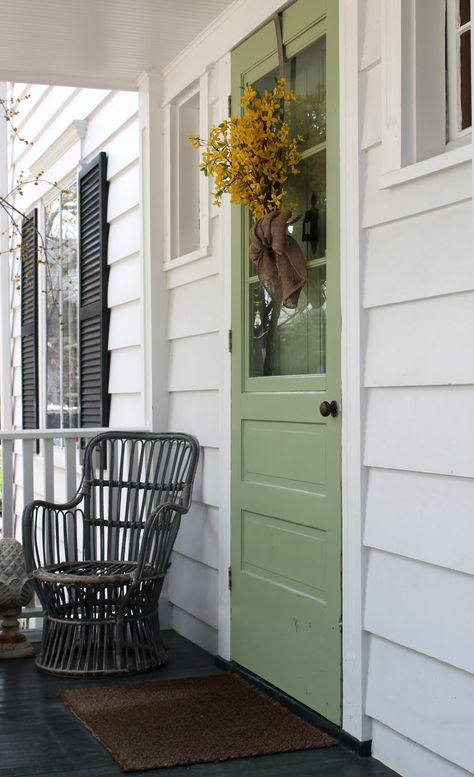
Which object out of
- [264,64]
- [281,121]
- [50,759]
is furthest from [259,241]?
[50,759]

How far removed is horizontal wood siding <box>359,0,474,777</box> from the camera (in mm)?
2518

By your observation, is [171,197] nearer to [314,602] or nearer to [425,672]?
[314,602]

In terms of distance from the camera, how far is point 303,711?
3.31m

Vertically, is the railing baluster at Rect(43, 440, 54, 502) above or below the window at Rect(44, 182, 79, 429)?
below

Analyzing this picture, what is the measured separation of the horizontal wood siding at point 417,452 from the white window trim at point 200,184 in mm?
1376

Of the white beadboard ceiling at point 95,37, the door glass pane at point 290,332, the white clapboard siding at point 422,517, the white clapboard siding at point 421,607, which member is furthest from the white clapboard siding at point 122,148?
the white clapboard siding at point 421,607

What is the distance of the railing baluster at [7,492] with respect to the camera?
4.33 metres

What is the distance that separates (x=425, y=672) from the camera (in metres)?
2.68

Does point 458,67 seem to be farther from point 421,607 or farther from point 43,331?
point 43,331

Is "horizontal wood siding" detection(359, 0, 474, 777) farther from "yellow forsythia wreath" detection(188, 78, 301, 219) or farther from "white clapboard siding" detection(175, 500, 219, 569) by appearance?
"white clapboard siding" detection(175, 500, 219, 569)

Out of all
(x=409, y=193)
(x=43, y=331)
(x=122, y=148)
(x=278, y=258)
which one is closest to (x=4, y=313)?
(x=43, y=331)

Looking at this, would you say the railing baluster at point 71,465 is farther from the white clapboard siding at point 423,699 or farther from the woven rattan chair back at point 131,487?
the white clapboard siding at point 423,699

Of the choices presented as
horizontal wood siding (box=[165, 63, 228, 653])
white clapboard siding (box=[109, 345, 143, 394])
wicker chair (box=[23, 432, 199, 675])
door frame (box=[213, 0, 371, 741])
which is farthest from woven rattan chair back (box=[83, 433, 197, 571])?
door frame (box=[213, 0, 371, 741])

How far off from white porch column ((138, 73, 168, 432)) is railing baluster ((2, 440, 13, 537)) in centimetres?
69
